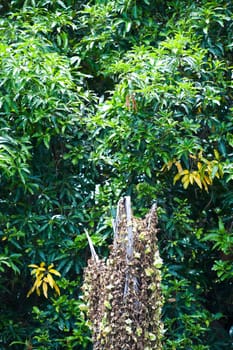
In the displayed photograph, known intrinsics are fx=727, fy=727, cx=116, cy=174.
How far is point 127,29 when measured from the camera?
4.62 meters

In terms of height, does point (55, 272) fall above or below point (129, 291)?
below

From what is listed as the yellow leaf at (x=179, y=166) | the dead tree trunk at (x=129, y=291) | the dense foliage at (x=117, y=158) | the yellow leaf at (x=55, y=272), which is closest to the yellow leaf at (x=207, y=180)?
the dense foliage at (x=117, y=158)

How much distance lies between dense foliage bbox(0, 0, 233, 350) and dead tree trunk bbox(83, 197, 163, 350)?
2.50 ft

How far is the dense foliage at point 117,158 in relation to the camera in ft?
13.5

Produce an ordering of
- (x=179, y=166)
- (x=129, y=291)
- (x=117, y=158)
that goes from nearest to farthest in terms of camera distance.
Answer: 1. (x=129, y=291)
2. (x=179, y=166)
3. (x=117, y=158)

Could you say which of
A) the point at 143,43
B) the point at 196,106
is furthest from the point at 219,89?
the point at 143,43

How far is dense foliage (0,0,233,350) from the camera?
4109 mm

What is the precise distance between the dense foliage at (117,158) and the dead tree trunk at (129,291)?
0.76m

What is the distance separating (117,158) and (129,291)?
1.17 metres

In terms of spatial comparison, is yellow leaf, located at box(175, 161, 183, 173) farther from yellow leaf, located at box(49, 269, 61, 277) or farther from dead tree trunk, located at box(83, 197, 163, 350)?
yellow leaf, located at box(49, 269, 61, 277)

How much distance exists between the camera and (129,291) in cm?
326

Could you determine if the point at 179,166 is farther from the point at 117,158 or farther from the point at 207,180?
the point at 117,158

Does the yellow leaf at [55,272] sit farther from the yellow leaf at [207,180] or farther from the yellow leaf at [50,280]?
the yellow leaf at [207,180]

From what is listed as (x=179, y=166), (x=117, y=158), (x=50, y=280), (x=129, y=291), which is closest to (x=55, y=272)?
(x=50, y=280)
